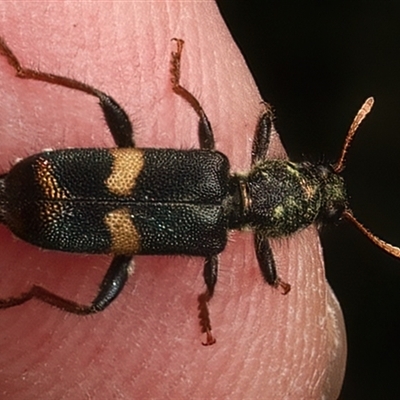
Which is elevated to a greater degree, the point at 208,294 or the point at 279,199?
the point at 279,199

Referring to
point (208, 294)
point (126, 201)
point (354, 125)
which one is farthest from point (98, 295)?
point (354, 125)

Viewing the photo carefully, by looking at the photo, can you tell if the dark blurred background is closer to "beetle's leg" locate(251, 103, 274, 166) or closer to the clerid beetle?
"beetle's leg" locate(251, 103, 274, 166)

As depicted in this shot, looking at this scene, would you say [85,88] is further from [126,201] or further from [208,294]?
[208,294]

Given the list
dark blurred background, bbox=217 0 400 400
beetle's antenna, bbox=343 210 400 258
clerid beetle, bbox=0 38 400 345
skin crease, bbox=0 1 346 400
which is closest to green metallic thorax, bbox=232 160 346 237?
clerid beetle, bbox=0 38 400 345

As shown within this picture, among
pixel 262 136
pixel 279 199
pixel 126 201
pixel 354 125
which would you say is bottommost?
pixel 279 199

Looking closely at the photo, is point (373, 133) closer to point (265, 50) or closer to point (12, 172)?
point (265, 50)

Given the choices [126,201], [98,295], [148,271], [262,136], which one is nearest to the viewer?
[126,201]

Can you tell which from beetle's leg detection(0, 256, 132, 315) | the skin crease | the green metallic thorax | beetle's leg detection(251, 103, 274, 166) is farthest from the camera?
beetle's leg detection(251, 103, 274, 166)
